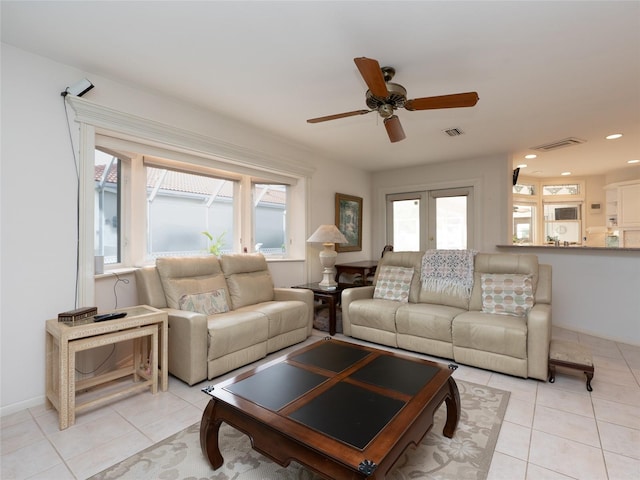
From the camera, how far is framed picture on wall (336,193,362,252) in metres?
5.22

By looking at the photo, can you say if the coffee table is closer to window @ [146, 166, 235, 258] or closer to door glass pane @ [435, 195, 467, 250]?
window @ [146, 166, 235, 258]

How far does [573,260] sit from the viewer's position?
4.07m

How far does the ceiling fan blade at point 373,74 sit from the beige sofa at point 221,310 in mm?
2120

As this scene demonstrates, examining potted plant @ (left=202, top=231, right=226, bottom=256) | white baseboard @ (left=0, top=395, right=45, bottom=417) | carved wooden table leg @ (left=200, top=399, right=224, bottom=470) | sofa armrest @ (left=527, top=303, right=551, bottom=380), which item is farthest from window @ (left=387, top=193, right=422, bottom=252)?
white baseboard @ (left=0, top=395, right=45, bottom=417)

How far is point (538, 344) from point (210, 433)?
2.57m

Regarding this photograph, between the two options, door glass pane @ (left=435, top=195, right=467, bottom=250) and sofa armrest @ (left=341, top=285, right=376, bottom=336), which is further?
door glass pane @ (left=435, top=195, right=467, bottom=250)

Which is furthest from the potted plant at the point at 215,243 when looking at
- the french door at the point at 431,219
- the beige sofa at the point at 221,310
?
the french door at the point at 431,219

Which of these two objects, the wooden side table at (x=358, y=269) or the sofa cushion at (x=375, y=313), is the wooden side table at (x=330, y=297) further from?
the wooden side table at (x=358, y=269)

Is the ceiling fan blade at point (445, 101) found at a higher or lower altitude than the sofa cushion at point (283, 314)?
higher

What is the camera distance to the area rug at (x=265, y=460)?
1591 mm

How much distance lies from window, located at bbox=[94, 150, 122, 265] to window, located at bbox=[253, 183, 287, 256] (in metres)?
1.64

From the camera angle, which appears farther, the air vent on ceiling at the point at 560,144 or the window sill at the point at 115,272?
the air vent on ceiling at the point at 560,144

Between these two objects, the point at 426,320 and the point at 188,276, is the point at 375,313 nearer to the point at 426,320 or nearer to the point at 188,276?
the point at 426,320

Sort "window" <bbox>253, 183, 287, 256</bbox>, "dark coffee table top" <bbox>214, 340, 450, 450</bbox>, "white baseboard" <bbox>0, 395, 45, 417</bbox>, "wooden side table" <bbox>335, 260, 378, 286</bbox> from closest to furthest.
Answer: "dark coffee table top" <bbox>214, 340, 450, 450</bbox>
"white baseboard" <bbox>0, 395, 45, 417</bbox>
"window" <bbox>253, 183, 287, 256</bbox>
"wooden side table" <bbox>335, 260, 378, 286</bbox>
